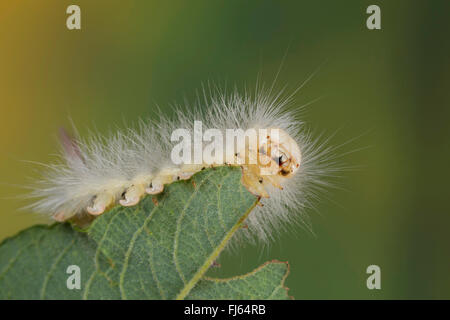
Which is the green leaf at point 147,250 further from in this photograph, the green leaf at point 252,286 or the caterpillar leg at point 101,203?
the caterpillar leg at point 101,203

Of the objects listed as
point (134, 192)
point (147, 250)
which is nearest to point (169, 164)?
point (134, 192)

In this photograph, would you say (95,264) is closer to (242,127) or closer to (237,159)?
(237,159)

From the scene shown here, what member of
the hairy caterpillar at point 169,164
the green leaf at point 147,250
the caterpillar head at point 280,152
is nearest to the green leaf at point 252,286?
the green leaf at point 147,250

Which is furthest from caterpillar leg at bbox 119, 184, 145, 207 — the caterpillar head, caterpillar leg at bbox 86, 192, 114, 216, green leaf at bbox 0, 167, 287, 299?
the caterpillar head

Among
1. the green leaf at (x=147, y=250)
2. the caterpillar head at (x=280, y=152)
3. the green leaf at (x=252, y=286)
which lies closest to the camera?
the green leaf at (x=147, y=250)

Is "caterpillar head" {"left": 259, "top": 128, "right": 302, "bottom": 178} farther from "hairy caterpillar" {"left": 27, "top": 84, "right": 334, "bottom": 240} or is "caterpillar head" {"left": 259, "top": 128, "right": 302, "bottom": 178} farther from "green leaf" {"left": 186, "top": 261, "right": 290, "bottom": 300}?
"green leaf" {"left": 186, "top": 261, "right": 290, "bottom": 300}

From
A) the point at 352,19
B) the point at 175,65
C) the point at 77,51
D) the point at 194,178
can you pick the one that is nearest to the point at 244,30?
the point at 175,65
